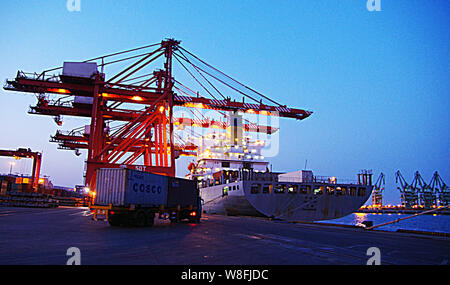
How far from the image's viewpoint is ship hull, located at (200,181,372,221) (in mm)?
30047

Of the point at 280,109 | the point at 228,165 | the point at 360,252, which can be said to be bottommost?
the point at 360,252

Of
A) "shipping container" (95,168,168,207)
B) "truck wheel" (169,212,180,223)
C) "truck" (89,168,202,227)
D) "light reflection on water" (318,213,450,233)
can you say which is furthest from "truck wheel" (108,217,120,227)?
"light reflection on water" (318,213,450,233)

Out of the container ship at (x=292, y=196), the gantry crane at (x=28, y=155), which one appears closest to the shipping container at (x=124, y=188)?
the container ship at (x=292, y=196)

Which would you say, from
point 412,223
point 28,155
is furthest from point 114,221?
point 412,223

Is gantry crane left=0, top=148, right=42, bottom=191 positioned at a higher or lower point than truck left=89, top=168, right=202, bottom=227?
higher

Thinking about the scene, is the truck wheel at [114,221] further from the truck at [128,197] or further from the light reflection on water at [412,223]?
the light reflection on water at [412,223]

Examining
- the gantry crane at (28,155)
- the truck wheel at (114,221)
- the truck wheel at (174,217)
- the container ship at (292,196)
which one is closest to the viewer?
the truck wheel at (114,221)

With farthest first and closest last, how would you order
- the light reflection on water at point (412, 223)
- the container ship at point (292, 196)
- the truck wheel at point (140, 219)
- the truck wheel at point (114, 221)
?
1. the light reflection on water at point (412, 223)
2. the container ship at point (292, 196)
3. the truck wheel at point (114, 221)
4. the truck wheel at point (140, 219)

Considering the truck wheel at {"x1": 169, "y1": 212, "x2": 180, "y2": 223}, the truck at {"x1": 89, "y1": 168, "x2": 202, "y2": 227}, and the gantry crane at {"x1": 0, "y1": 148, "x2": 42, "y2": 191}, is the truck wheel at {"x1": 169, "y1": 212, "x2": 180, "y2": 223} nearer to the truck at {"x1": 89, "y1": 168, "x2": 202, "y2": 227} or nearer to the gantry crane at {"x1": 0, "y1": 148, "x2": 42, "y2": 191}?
the truck at {"x1": 89, "y1": 168, "x2": 202, "y2": 227}

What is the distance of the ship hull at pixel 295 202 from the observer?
98.6 ft

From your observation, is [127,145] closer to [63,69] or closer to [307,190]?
[63,69]
